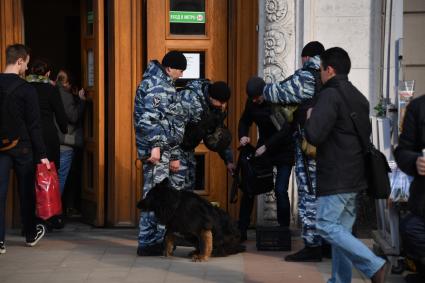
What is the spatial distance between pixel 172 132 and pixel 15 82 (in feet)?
5.20

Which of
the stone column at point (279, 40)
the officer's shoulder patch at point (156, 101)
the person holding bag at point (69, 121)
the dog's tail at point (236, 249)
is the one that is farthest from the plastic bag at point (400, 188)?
the person holding bag at point (69, 121)

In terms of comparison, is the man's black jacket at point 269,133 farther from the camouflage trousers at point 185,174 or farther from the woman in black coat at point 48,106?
the woman in black coat at point 48,106

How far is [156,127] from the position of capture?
7863 millimetres

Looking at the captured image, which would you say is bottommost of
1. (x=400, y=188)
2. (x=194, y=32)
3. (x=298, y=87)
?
(x=400, y=188)

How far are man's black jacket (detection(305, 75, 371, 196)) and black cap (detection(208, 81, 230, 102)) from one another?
203 cm

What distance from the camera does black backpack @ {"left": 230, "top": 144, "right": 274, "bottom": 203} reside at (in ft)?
28.1

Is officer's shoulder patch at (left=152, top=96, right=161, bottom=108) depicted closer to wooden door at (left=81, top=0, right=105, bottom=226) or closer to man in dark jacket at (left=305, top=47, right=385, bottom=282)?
man in dark jacket at (left=305, top=47, right=385, bottom=282)

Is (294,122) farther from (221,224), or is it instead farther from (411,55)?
(411,55)

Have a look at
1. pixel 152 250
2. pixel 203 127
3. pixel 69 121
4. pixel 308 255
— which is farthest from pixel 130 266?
pixel 69 121

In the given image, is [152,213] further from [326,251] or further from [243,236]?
[326,251]

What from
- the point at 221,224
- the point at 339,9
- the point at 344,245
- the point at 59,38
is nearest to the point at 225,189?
the point at 221,224

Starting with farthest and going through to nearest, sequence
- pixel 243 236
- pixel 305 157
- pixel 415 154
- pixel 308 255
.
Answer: pixel 243 236
pixel 308 255
pixel 305 157
pixel 415 154

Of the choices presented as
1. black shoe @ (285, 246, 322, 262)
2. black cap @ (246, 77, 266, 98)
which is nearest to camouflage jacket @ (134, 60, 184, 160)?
black cap @ (246, 77, 266, 98)

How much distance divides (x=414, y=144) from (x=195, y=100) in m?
2.62
